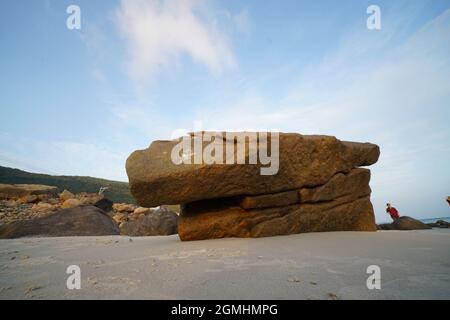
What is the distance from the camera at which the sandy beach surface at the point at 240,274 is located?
6.26 ft

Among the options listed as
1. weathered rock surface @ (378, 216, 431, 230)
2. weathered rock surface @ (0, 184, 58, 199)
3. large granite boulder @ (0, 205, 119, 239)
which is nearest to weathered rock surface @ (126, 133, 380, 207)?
large granite boulder @ (0, 205, 119, 239)

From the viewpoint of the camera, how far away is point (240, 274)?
235cm

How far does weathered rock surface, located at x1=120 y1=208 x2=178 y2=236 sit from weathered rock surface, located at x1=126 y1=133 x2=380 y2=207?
442 centimetres

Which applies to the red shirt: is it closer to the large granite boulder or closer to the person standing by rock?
the person standing by rock

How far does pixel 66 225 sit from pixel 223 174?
603cm

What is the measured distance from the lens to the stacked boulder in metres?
4.54

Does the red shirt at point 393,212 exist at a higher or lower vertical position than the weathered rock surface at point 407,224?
higher

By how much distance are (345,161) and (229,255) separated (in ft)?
13.8

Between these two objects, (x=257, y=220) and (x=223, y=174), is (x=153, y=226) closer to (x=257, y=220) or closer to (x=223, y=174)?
(x=257, y=220)

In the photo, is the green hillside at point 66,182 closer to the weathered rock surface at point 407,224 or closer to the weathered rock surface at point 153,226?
the weathered rock surface at point 153,226

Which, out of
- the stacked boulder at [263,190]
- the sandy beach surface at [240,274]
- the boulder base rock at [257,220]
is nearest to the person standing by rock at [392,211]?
the stacked boulder at [263,190]

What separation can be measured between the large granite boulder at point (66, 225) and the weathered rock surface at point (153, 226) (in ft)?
1.69
